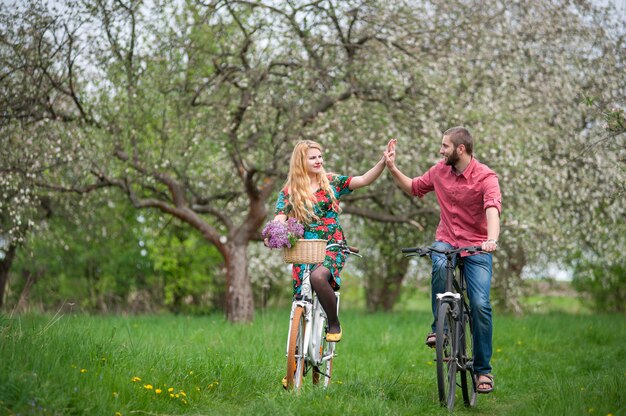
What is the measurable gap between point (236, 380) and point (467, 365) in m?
1.83

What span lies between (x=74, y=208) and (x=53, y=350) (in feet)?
32.9

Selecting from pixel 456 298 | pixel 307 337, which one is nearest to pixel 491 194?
pixel 456 298

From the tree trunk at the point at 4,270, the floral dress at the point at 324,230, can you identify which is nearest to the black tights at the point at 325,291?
the floral dress at the point at 324,230

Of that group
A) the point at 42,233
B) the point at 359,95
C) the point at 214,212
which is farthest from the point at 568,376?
the point at 42,233

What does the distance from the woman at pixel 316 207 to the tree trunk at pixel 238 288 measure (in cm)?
690

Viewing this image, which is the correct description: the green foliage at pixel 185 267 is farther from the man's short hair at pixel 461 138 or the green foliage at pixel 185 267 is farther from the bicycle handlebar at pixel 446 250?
the bicycle handlebar at pixel 446 250

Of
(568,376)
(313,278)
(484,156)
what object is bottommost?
(568,376)

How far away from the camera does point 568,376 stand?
7.25 metres

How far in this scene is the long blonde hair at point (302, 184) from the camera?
18.7 ft

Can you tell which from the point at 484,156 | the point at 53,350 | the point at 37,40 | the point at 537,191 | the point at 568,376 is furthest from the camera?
the point at 537,191

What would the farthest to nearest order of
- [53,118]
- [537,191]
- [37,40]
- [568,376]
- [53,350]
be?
[537,191]
[53,118]
[37,40]
[568,376]
[53,350]

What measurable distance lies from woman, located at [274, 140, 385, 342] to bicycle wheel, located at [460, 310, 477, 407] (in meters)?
0.96

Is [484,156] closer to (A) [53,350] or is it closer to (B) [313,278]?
(B) [313,278]

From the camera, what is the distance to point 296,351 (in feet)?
18.3
